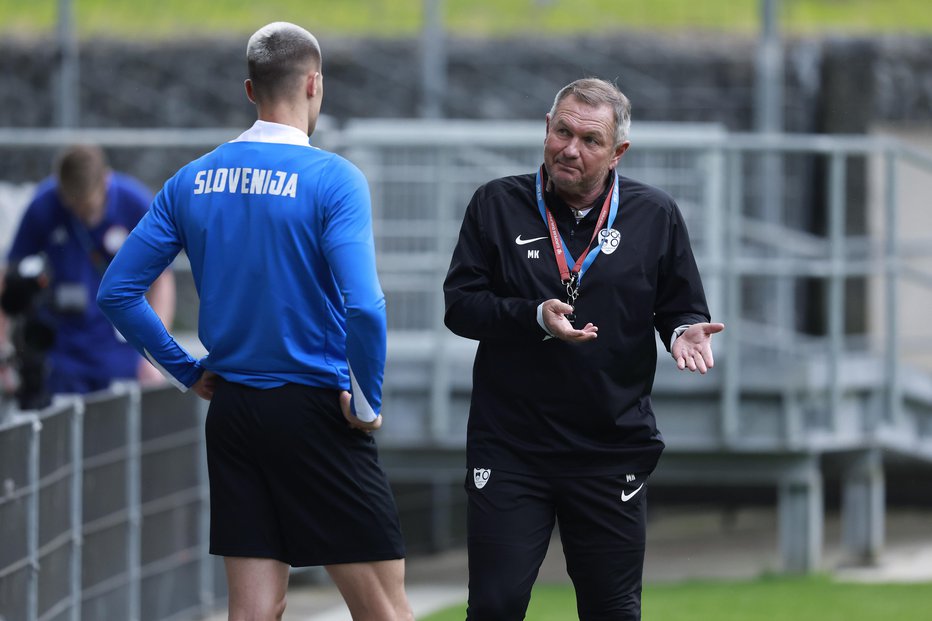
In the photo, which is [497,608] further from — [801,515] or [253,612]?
[801,515]

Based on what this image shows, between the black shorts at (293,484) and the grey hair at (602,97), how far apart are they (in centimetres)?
104

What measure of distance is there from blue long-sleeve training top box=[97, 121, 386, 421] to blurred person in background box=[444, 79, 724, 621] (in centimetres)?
41

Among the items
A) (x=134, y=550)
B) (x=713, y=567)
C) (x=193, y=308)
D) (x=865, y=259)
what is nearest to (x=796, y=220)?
(x=865, y=259)

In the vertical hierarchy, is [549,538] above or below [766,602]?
above

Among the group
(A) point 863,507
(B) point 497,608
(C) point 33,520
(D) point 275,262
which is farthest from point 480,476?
(A) point 863,507

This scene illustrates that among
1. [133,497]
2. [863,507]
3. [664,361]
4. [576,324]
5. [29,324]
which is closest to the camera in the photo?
[576,324]

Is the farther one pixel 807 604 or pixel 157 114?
pixel 157 114

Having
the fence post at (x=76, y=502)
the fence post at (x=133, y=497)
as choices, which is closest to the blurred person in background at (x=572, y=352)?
the fence post at (x=76, y=502)

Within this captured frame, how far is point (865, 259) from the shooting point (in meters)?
13.0

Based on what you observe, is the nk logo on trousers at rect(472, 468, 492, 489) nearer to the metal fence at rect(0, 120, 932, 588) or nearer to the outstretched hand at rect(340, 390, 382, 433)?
the outstretched hand at rect(340, 390, 382, 433)

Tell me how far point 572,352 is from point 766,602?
4.57 m

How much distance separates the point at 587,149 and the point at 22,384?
319 centimetres

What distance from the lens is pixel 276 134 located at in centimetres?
443

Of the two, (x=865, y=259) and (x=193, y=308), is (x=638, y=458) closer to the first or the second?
(x=193, y=308)
